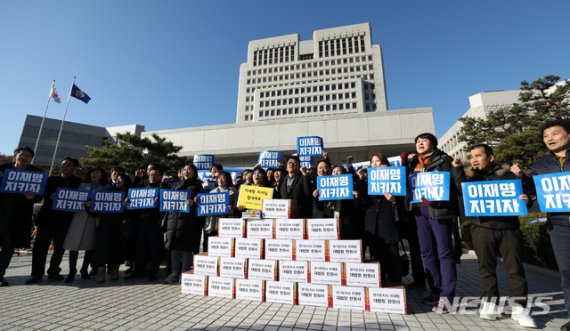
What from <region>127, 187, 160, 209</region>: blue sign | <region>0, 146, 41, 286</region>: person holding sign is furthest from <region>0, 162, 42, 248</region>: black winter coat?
<region>127, 187, 160, 209</region>: blue sign

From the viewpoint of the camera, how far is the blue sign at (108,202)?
5.17 meters

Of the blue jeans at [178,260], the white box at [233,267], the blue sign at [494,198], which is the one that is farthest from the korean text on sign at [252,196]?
the blue sign at [494,198]

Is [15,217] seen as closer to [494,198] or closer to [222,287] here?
[222,287]

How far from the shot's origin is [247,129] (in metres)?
25.7

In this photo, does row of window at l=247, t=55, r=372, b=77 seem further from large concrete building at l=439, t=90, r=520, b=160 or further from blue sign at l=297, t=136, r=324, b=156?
blue sign at l=297, t=136, r=324, b=156

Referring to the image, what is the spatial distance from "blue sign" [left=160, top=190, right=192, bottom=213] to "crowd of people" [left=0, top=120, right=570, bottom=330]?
6.1 inches

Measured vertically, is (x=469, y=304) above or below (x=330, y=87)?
below

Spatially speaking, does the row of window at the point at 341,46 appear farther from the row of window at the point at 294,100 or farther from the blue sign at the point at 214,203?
the blue sign at the point at 214,203

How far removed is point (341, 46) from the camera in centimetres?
9194

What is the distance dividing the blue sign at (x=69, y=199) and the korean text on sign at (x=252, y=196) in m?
3.44

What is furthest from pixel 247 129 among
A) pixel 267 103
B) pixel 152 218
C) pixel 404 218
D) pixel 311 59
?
pixel 311 59

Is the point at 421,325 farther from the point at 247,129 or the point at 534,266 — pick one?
the point at 247,129

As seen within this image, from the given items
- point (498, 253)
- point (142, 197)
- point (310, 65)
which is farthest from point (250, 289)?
point (310, 65)

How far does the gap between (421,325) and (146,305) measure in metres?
3.79
